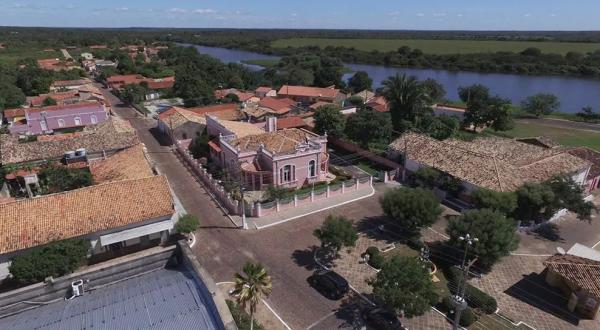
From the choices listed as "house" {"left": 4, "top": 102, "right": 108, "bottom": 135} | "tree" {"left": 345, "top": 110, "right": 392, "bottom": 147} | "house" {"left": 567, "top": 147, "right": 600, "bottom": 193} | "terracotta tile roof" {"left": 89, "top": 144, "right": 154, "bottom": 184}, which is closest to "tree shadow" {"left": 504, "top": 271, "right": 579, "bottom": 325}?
"house" {"left": 567, "top": 147, "right": 600, "bottom": 193}

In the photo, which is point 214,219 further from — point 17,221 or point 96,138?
point 96,138

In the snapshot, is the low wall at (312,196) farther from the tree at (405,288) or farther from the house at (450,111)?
the house at (450,111)

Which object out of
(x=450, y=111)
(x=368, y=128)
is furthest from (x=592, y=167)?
(x=450, y=111)

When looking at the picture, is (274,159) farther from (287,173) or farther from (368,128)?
(368,128)

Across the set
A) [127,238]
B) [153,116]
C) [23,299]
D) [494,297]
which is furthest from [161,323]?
[153,116]

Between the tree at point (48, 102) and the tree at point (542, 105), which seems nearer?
the tree at point (48, 102)

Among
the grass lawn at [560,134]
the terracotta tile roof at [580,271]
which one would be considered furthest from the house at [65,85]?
the terracotta tile roof at [580,271]
